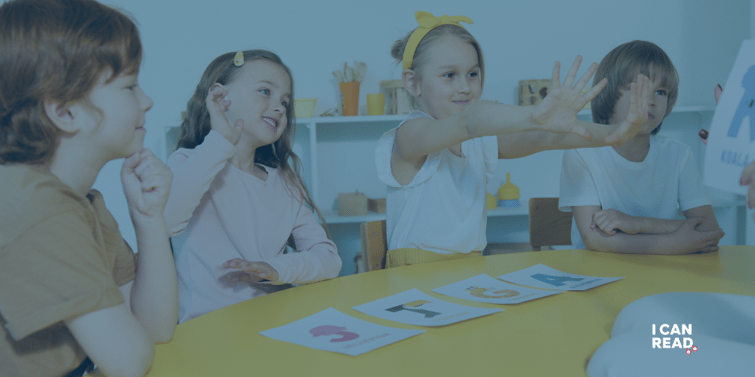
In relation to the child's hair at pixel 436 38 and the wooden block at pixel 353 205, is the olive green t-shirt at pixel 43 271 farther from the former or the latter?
the wooden block at pixel 353 205

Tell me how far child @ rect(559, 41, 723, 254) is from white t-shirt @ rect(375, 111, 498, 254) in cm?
27

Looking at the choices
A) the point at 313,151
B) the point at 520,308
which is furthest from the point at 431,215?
the point at 313,151

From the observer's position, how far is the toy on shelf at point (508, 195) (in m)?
2.92

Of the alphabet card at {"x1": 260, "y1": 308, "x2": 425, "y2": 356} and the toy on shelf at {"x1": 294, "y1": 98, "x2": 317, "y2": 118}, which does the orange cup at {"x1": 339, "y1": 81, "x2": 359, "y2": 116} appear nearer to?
the toy on shelf at {"x1": 294, "y1": 98, "x2": 317, "y2": 118}

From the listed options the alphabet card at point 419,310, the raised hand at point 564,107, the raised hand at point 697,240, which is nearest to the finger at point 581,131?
the raised hand at point 564,107

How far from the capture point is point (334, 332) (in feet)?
2.54

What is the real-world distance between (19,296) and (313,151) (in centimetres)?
217

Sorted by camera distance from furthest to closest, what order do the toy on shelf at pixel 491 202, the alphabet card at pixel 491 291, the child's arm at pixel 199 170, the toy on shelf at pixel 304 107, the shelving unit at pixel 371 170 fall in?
the shelving unit at pixel 371 170 < the toy on shelf at pixel 491 202 < the toy on shelf at pixel 304 107 < the child's arm at pixel 199 170 < the alphabet card at pixel 491 291

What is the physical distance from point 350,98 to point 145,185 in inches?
80.5

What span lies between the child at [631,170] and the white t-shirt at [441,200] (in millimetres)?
268

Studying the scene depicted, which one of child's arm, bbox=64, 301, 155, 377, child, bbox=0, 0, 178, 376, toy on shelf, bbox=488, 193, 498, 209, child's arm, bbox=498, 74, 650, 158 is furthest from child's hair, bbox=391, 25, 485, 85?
toy on shelf, bbox=488, 193, 498, 209

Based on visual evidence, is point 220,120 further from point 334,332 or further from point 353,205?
point 353,205

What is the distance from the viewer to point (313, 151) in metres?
2.72

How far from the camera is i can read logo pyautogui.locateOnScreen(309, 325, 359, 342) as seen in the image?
0.74 metres
